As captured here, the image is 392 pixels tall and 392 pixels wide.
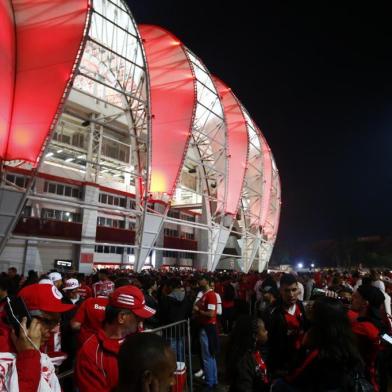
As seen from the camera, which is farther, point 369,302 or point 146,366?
point 369,302

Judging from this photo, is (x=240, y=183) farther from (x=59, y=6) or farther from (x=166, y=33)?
(x=59, y=6)

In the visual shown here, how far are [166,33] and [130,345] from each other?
93.1ft

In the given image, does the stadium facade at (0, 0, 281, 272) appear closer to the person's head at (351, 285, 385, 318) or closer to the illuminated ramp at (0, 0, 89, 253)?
the illuminated ramp at (0, 0, 89, 253)

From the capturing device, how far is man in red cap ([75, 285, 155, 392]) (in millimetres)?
2104

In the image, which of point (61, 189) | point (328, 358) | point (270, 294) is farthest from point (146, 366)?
point (61, 189)

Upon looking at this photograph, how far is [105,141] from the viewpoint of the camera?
105 ft

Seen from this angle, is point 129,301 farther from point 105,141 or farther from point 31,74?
point 105,141

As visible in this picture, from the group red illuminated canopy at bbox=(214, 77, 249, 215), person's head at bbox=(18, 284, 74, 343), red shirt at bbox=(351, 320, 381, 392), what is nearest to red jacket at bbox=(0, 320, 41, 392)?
person's head at bbox=(18, 284, 74, 343)

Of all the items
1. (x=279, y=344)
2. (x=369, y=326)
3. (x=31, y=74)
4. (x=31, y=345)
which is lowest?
(x=279, y=344)

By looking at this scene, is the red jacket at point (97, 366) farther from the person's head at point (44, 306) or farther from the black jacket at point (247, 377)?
the black jacket at point (247, 377)

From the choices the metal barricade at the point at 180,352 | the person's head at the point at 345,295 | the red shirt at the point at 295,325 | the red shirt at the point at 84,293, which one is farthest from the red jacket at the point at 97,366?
the person's head at the point at 345,295

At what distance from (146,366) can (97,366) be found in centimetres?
84

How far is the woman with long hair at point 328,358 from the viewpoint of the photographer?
2.52 m

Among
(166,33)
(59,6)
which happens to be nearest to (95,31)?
(59,6)
